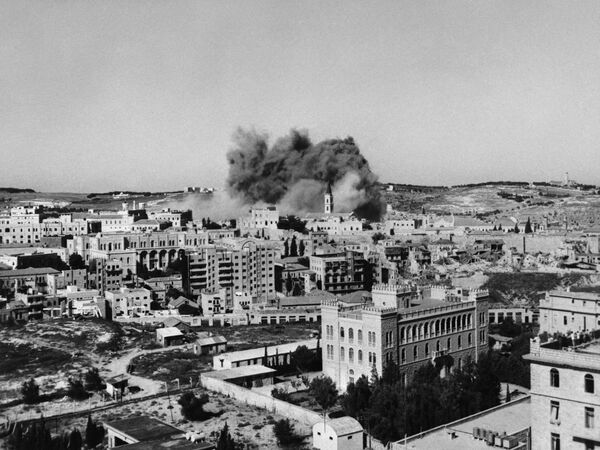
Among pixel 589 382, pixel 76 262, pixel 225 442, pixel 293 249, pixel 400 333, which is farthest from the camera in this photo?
pixel 293 249

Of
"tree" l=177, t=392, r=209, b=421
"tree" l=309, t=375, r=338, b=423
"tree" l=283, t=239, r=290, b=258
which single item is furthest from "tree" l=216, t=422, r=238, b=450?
"tree" l=283, t=239, r=290, b=258

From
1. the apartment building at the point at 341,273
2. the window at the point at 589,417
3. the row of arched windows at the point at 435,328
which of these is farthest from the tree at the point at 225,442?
the apartment building at the point at 341,273

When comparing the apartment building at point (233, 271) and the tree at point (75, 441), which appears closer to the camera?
the tree at point (75, 441)

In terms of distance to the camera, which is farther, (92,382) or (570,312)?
(570,312)

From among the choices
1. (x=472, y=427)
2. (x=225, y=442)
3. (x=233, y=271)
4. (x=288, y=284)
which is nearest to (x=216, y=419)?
(x=225, y=442)

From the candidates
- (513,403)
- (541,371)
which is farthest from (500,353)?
(541,371)

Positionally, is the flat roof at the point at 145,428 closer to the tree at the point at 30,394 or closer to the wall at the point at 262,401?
the wall at the point at 262,401

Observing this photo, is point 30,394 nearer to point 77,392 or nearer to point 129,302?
point 77,392
